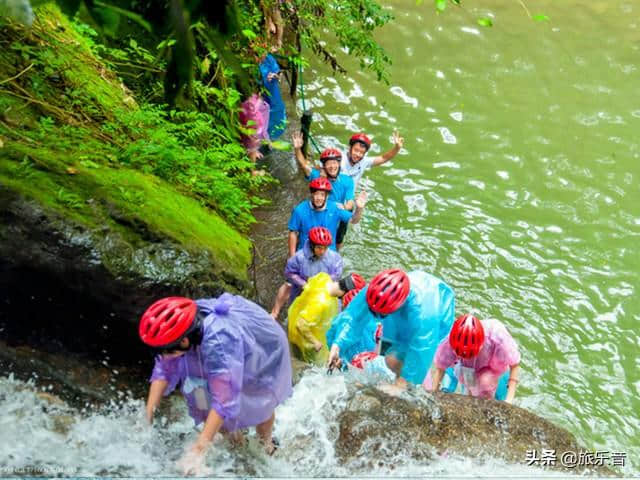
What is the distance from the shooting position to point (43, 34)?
6.29 meters

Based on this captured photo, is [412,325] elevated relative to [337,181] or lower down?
elevated

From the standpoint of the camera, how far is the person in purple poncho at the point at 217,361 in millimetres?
3439

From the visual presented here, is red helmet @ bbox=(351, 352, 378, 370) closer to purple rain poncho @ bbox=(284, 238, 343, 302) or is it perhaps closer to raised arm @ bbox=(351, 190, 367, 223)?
purple rain poncho @ bbox=(284, 238, 343, 302)

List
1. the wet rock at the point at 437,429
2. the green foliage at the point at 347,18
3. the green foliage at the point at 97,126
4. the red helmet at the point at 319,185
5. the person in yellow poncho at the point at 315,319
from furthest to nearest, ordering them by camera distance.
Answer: the green foliage at the point at 347,18 < the red helmet at the point at 319,185 < the person in yellow poncho at the point at 315,319 < the green foliage at the point at 97,126 < the wet rock at the point at 437,429

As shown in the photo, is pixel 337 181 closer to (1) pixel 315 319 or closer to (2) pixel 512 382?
(1) pixel 315 319

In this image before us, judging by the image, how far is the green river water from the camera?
23.1 ft

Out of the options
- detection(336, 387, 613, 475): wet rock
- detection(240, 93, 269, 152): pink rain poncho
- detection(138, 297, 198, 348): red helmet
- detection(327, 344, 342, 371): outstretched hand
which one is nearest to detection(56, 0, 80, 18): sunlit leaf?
detection(138, 297, 198, 348): red helmet

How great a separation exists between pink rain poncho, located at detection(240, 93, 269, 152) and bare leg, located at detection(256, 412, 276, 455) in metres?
5.01

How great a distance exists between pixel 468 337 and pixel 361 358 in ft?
3.09

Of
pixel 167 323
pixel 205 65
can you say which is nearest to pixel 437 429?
pixel 167 323

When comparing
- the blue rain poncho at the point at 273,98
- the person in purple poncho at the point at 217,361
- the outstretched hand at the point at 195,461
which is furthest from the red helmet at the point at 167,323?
the blue rain poncho at the point at 273,98

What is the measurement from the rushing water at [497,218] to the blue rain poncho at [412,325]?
40 centimetres

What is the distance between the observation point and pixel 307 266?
6.20 meters

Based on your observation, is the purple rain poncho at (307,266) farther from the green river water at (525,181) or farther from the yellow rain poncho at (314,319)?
the green river water at (525,181)
